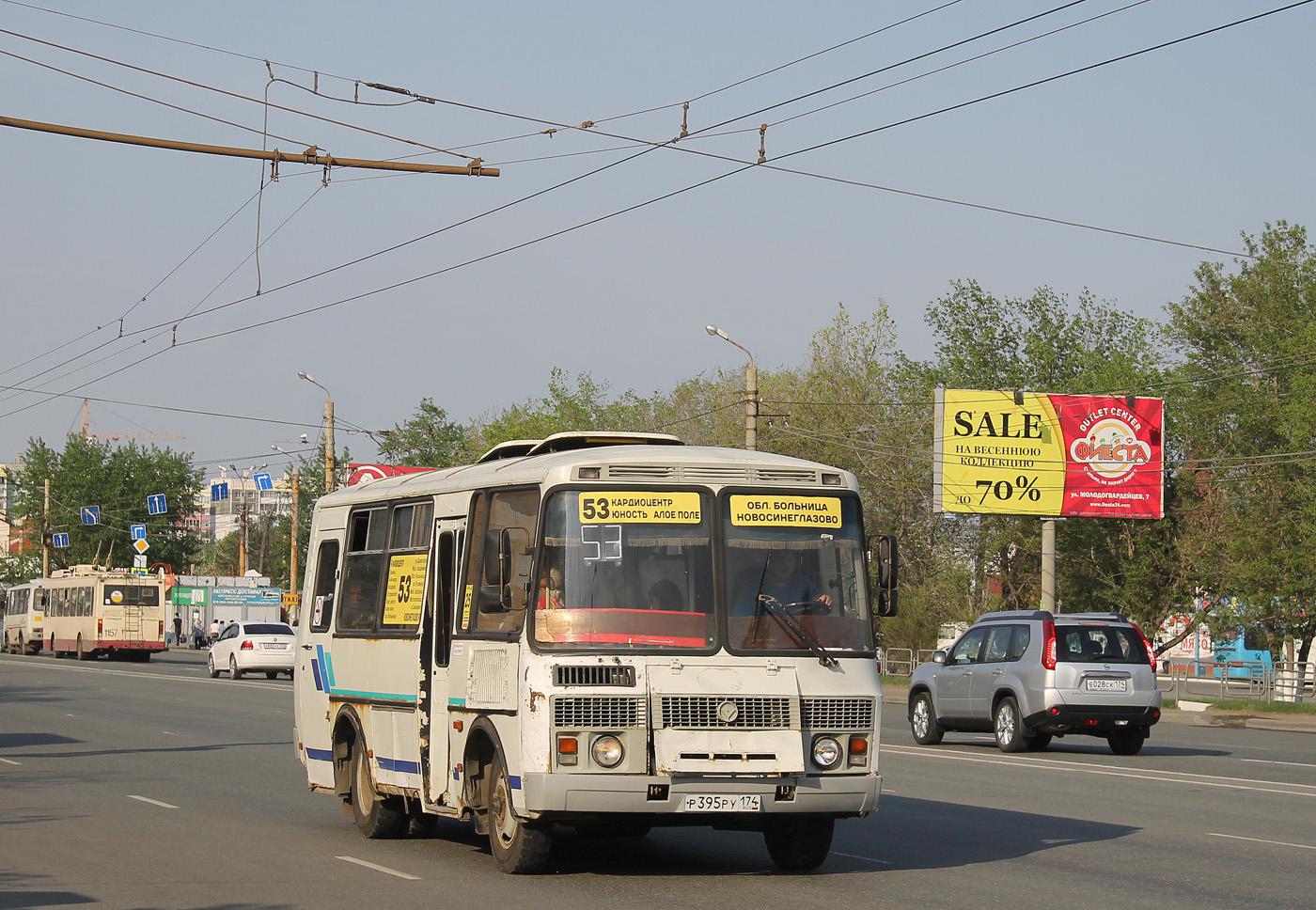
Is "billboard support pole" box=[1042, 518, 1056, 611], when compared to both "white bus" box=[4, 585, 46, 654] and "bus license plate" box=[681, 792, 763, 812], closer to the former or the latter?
"bus license plate" box=[681, 792, 763, 812]

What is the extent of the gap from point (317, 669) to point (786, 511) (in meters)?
4.82

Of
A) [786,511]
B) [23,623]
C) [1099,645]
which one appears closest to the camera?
[786,511]

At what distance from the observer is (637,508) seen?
398 inches

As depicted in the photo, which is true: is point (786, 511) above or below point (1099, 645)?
above

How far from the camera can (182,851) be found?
36.8 feet

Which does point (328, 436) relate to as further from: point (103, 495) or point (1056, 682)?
point (103, 495)

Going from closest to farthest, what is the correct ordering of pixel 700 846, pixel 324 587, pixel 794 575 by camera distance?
1. pixel 794 575
2. pixel 700 846
3. pixel 324 587

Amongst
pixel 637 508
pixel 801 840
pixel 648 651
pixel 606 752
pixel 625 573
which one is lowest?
pixel 801 840

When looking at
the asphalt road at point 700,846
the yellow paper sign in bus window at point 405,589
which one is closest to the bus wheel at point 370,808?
the asphalt road at point 700,846

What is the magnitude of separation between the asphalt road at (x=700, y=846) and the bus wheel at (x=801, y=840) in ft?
0.49

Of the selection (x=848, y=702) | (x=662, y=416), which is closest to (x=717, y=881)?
(x=848, y=702)

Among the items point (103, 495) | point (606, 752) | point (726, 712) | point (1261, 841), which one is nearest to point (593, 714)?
point (606, 752)

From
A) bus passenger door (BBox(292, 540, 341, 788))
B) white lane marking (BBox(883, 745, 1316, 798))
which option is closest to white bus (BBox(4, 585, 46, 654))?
white lane marking (BBox(883, 745, 1316, 798))

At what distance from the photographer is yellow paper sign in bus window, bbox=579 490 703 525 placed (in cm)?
1004
